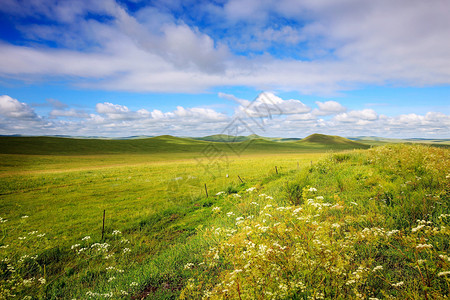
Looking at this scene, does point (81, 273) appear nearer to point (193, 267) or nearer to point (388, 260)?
point (193, 267)

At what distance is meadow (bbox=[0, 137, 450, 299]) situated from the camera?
3.42 metres

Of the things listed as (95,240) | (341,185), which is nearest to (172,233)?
(95,240)

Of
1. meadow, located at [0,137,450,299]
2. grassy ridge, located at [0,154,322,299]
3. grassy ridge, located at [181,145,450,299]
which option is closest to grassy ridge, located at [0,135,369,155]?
grassy ridge, located at [0,154,322,299]

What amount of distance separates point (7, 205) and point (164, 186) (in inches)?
461

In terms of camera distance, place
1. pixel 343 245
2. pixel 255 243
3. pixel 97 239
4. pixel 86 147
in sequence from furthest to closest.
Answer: pixel 86 147 < pixel 97 239 < pixel 255 243 < pixel 343 245

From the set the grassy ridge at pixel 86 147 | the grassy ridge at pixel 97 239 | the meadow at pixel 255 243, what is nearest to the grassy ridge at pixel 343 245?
the meadow at pixel 255 243

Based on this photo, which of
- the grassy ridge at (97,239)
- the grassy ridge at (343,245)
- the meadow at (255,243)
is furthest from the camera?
the grassy ridge at (97,239)

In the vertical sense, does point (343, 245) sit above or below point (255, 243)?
above

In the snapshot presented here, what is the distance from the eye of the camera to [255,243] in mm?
4062

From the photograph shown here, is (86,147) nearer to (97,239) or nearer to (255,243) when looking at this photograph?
(97,239)

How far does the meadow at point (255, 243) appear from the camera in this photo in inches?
135

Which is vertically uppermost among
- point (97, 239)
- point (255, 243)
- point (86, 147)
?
point (86, 147)

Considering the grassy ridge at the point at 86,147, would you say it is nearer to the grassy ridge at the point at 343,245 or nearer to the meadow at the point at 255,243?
the meadow at the point at 255,243

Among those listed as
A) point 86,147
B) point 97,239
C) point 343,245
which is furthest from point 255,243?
point 86,147
